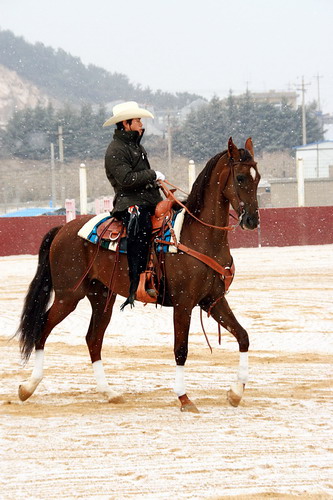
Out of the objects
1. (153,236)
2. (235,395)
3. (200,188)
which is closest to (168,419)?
(235,395)

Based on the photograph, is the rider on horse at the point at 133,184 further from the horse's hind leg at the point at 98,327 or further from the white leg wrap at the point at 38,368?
the white leg wrap at the point at 38,368

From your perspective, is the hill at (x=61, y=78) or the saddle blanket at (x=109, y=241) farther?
the hill at (x=61, y=78)

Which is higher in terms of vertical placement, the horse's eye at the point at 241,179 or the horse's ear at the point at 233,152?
the horse's ear at the point at 233,152

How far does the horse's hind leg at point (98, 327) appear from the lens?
6.67 metres

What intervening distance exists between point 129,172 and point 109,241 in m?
0.63

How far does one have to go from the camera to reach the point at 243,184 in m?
5.98

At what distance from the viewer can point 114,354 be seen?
852cm

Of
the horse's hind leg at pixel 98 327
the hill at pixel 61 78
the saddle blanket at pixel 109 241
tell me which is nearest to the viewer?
the saddle blanket at pixel 109 241

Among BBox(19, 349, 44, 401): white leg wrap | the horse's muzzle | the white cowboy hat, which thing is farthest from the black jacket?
BBox(19, 349, 44, 401): white leg wrap

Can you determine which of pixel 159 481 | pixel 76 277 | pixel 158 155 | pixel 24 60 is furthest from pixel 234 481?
pixel 24 60

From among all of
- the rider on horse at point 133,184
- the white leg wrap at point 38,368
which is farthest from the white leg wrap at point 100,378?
the rider on horse at point 133,184

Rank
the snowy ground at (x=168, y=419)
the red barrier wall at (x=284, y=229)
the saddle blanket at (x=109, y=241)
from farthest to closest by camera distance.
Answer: the red barrier wall at (x=284, y=229), the saddle blanket at (x=109, y=241), the snowy ground at (x=168, y=419)

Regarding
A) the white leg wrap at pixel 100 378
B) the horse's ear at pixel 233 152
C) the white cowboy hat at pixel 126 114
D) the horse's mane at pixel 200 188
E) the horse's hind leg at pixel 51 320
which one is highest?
the white cowboy hat at pixel 126 114

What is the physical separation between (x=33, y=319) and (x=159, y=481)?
291 cm
